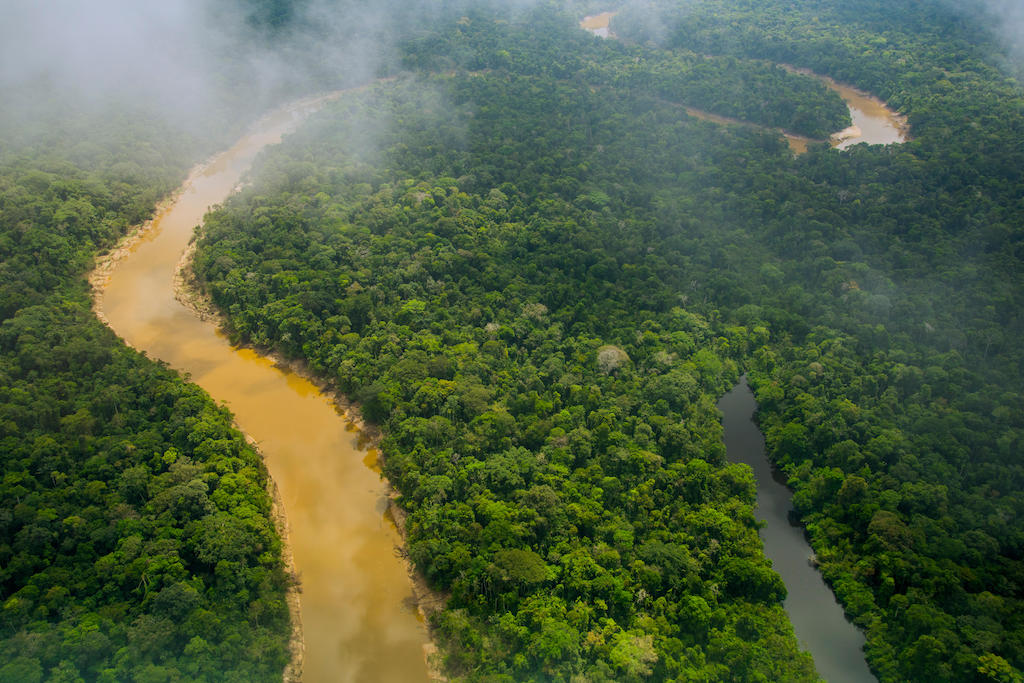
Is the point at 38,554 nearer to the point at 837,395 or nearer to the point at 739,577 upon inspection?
the point at 739,577

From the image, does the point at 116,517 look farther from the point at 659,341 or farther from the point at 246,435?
the point at 659,341

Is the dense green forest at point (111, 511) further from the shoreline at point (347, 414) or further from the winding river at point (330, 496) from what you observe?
the shoreline at point (347, 414)

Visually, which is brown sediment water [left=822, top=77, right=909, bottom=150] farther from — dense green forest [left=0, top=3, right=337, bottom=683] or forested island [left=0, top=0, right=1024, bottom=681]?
dense green forest [left=0, top=3, right=337, bottom=683]

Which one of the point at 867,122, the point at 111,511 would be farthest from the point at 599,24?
the point at 111,511

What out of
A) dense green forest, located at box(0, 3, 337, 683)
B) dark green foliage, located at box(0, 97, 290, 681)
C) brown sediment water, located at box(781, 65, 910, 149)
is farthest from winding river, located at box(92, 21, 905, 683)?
brown sediment water, located at box(781, 65, 910, 149)

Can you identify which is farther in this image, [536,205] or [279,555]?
[536,205]

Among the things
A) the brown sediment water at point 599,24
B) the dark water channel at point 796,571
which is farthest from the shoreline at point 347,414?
the brown sediment water at point 599,24

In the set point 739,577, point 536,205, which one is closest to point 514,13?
point 536,205
